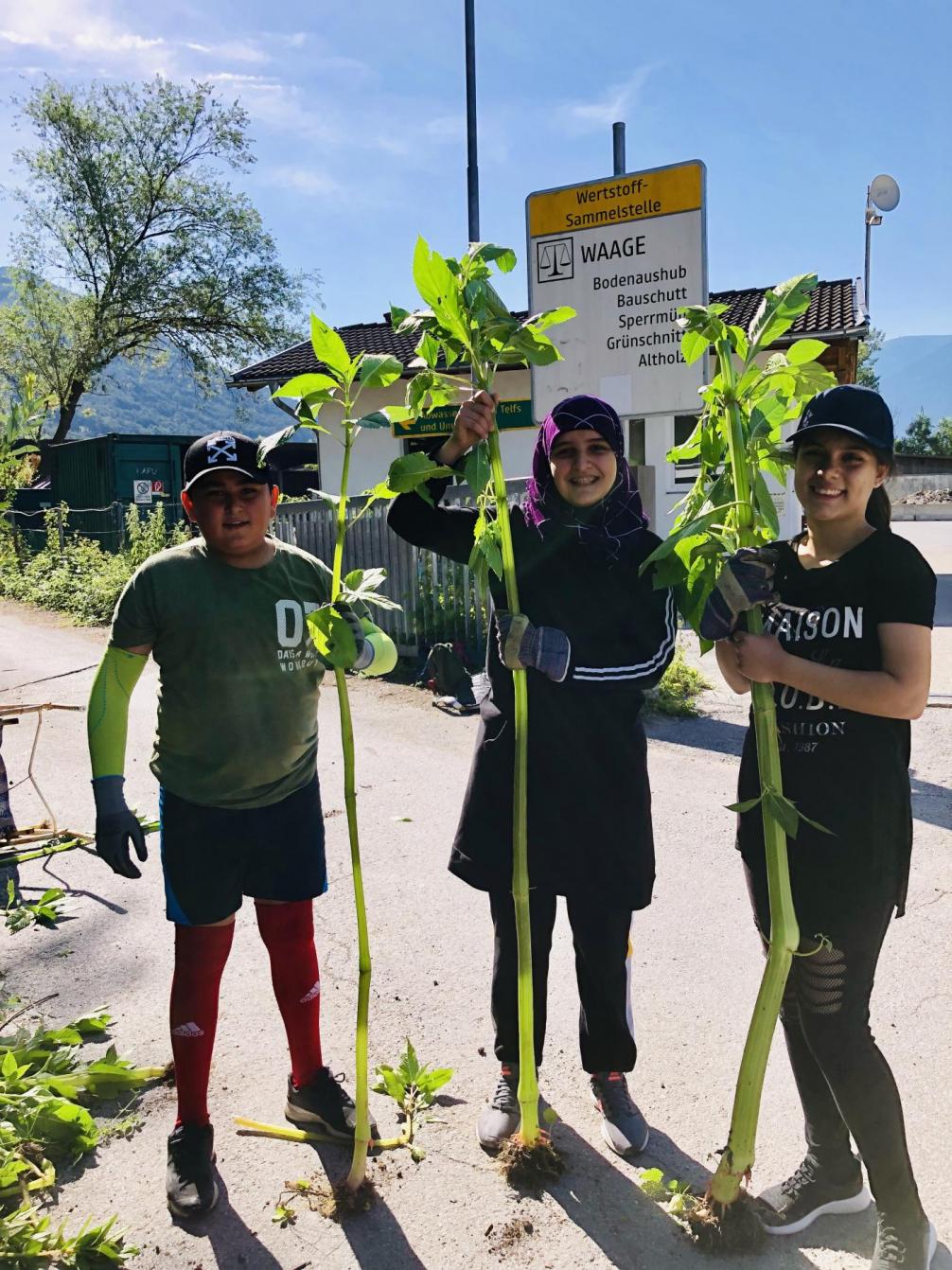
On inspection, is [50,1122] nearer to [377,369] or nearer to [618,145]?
[377,369]

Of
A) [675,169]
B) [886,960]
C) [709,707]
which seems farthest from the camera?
[709,707]

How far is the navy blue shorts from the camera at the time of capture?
7.98 ft

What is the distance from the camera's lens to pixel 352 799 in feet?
7.47

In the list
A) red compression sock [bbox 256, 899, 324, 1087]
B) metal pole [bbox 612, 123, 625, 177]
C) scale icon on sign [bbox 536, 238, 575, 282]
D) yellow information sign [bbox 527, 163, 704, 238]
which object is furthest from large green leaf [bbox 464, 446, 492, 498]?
metal pole [bbox 612, 123, 625, 177]

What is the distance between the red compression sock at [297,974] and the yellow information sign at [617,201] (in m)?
6.15

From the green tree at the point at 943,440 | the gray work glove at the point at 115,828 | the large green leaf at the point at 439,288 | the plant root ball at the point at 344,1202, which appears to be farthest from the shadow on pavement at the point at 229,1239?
the green tree at the point at 943,440

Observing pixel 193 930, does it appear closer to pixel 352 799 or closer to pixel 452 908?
pixel 352 799

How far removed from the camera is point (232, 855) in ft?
8.11

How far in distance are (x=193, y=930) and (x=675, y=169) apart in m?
6.43

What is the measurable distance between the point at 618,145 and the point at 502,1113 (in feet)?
27.8

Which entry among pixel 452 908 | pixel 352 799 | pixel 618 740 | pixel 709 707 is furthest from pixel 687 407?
pixel 352 799

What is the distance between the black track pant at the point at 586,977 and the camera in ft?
8.37

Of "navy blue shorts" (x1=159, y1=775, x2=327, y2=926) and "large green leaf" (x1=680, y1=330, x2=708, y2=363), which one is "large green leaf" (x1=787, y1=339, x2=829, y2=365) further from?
"navy blue shorts" (x1=159, y1=775, x2=327, y2=926)

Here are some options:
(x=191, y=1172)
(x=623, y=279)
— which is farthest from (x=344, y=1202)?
(x=623, y=279)
